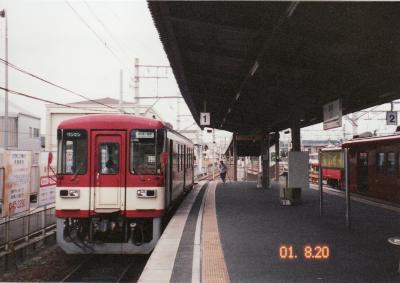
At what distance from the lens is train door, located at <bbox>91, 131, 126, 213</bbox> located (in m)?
9.07

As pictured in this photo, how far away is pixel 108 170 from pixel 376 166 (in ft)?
38.3

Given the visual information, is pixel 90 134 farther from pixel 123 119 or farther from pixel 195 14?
pixel 195 14

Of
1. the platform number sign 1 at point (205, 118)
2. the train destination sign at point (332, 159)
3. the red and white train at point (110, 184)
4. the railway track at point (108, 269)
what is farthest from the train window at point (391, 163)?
the red and white train at point (110, 184)

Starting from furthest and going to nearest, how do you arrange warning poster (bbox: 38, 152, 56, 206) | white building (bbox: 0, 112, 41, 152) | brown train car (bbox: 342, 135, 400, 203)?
white building (bbox: 0, 112, 41, 152), brown train car (bbox: 342, 135, 400, 203), warning poster (bbox: 38, 152, 56, 206)

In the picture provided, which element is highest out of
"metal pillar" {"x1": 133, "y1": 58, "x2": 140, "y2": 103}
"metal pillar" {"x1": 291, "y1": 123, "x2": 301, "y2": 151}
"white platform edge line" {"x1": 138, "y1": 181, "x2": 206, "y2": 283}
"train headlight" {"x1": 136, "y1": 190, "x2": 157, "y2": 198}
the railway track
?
"metal pillar" {"x1": 133, "y1": 58, "x2": 140, "y2": 103}

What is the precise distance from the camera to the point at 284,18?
6738mm

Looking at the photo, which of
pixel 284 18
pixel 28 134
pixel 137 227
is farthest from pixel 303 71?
pixel 28 134

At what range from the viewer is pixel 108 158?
924 centimetres

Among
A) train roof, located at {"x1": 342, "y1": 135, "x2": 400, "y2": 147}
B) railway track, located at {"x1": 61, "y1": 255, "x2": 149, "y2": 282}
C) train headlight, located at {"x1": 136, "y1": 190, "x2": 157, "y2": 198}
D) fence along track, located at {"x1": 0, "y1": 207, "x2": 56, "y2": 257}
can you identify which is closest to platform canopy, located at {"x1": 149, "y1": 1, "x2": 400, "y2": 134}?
train roof, located at {"x1": 342, "y1": 135, "x2": 400, "y2": 147}

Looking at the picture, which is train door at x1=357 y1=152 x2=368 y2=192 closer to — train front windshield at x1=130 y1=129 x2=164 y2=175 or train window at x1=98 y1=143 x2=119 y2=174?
train front windshield at x1=130 y1=129 x2=164 y2=175

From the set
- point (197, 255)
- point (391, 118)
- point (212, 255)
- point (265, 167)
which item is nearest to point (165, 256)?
point (197, 255)

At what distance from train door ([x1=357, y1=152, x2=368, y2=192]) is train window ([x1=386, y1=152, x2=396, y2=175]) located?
2.26m

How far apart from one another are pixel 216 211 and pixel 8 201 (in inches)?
213

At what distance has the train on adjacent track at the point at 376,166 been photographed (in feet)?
50.7
